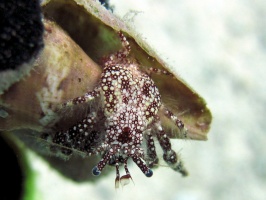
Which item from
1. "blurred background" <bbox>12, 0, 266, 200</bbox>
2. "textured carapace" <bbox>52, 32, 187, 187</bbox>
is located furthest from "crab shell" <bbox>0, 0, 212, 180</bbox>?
"blurred background" <bbox>12, 0, 266, 200</bbox>

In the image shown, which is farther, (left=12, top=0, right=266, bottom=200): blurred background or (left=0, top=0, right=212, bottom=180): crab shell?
(left=12, top=0, right=266, bottom=200): blurred background

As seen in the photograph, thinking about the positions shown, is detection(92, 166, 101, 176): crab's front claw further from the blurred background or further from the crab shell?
the blurred background

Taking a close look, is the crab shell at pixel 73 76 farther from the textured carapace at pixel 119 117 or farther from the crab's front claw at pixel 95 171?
the crab's front claw at pixel 95 171

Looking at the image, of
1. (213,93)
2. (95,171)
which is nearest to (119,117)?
(95,171)

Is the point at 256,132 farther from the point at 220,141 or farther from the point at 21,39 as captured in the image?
the point at 21,39

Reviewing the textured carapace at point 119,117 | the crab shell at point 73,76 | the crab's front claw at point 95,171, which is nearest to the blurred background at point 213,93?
the crab shell at point 73,76

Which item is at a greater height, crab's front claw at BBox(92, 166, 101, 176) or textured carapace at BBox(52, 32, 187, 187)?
textured carapace at BBox(52, 32, 187, 187)

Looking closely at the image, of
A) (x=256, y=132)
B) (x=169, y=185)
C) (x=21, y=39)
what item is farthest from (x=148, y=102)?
(x=256, y=132)
